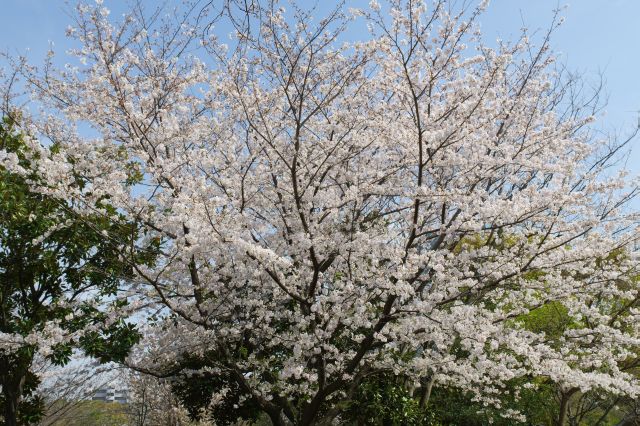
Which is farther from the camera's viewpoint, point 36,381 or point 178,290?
point 36,381

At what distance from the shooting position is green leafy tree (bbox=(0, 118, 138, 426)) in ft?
23.9

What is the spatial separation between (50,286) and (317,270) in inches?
200

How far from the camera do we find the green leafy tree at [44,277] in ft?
23.9

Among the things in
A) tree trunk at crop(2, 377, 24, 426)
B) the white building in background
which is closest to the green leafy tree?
tree trunk at crop(2, 377, 24, 426)

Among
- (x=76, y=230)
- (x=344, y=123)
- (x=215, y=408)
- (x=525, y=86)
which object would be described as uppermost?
(x=525, y=86)

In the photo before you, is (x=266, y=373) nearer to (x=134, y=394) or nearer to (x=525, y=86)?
(x=525, y=86)

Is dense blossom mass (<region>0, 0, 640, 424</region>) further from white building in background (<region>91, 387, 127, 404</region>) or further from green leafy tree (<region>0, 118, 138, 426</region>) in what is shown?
white building in background (<region>91, 387, 127, 404</region>)

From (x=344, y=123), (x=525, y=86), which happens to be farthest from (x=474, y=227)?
(x=525, y=86)

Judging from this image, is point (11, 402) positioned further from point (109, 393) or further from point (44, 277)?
point (109, 393)

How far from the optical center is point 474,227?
5988mm

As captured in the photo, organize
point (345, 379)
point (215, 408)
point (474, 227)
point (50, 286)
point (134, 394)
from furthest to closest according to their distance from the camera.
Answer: point (134, 394)
point (215, 408)
point (50, 286)
point (345, 379)
point (474, 227)

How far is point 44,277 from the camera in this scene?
8.66 metres

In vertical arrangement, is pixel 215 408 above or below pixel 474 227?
below

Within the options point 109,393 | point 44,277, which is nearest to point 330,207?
point 44,277
